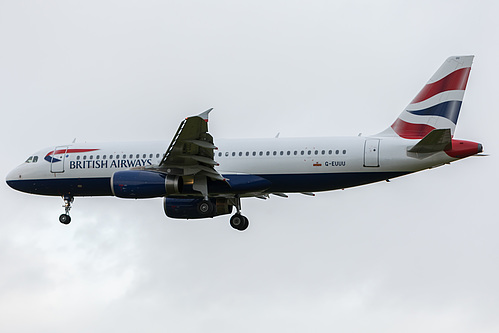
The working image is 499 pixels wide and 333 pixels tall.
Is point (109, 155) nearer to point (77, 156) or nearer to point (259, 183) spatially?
point (77, 156)

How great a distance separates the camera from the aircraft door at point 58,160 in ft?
141

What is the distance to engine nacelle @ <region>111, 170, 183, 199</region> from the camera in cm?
3900

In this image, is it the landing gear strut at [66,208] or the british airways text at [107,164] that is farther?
the landing gear strut at [66,208]

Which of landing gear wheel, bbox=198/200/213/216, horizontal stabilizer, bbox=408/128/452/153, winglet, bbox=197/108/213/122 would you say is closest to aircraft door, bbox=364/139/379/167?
horizontal stabilizer, bbox=408/128/452/153

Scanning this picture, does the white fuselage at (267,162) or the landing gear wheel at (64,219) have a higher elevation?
the white fuselage at (267,162)

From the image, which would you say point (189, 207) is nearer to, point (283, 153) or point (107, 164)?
point (107, 164)

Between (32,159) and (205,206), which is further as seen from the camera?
(32,159)

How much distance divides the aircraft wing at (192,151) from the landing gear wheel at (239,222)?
3.85 m

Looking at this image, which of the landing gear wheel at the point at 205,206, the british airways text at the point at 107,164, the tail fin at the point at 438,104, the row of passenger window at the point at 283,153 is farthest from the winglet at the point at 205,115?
the tail fin at the point at 438,104

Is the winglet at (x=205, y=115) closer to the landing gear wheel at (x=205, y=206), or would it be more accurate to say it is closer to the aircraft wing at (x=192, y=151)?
the aircraft wing at (x=192, y=151)

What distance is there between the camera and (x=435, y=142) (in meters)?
36.8

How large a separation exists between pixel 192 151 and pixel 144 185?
91.4 inches

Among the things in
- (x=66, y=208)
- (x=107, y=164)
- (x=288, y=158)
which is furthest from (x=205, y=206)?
(x=66, y=208)

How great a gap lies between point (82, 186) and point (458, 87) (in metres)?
16.1
